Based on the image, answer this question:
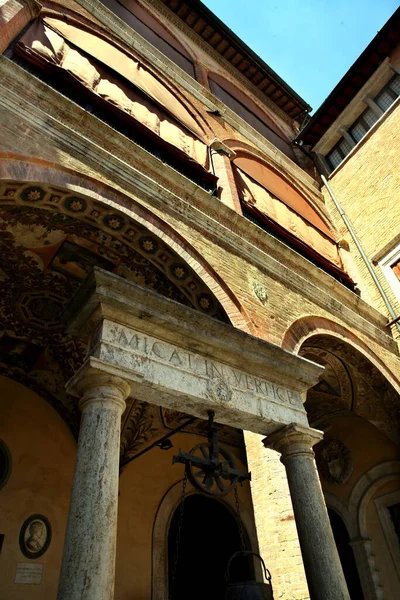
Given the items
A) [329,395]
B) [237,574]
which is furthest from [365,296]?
[237,574]

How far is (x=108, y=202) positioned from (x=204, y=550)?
5465 mm

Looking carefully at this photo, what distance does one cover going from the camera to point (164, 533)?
665cm

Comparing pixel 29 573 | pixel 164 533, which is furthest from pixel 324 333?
pixel 29 573

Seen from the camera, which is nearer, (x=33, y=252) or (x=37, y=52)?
(x=33, y=252)

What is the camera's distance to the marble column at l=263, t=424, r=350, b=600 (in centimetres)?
314

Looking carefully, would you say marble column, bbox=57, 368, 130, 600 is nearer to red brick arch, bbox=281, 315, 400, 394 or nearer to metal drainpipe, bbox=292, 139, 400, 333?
red brick arch, bbox=281, 315, 400, 394

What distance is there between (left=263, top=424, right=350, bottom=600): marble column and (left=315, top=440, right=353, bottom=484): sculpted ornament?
5.17 metres

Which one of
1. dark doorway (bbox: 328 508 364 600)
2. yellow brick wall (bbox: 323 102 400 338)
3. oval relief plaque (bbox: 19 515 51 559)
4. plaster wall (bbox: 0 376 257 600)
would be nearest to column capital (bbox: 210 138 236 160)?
yellow brick wall (bbox: 323 102 400 338)

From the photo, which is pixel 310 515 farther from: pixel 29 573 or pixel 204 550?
pixel 204 550

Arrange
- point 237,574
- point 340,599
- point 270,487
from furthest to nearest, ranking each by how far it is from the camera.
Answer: point 237,574, point 270,487, point 340,599

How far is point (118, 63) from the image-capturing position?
7.56 meters

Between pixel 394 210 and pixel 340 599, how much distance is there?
8.28 meters

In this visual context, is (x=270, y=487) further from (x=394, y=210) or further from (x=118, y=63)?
(x=394, y=210)

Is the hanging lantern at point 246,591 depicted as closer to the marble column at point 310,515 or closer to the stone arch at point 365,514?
the marble column at point 310,515
